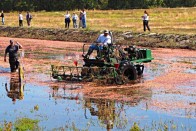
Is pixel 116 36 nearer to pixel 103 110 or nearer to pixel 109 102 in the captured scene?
pixel 109 102

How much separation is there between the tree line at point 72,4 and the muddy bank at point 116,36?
36374 millimetres

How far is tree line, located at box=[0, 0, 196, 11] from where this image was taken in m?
86.6

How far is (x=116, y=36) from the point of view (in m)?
40.3

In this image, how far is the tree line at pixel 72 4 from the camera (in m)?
86.6

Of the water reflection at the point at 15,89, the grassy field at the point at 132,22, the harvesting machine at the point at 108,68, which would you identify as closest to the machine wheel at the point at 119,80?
the harvesting machine at the point at 108,68

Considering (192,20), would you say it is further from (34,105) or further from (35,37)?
(34,105)

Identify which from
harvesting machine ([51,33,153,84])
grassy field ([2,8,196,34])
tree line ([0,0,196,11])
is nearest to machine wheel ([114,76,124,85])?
harvesting machine ([51,33,153,84])

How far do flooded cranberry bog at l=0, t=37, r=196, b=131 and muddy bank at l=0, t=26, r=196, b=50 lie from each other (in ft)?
32.2

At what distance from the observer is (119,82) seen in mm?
20672

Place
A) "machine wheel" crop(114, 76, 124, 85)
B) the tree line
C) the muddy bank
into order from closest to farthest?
"machine wheel" crop(114, 76, 124, 85) → the muddy bank → the tree line

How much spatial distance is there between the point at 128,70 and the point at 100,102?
4256 millimetres

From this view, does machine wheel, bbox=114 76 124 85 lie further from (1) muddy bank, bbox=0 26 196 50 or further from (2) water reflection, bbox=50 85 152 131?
(1) muddy bank, bbox=0 26 196 50

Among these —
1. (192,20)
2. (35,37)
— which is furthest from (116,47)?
(192,20)

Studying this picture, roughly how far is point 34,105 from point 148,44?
21.3 metres
